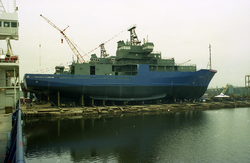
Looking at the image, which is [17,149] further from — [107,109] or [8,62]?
[107,109]

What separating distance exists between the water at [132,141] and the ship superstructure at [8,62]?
4156 millimetres

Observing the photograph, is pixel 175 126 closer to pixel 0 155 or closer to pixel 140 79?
pixel 140 79

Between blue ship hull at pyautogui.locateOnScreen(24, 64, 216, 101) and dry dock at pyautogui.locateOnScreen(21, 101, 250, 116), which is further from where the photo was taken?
blue ship hull at pyautogui.locateOnScreen(24, 64, 216, 101)

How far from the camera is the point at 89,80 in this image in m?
31.3

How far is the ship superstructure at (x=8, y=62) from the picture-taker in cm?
1384

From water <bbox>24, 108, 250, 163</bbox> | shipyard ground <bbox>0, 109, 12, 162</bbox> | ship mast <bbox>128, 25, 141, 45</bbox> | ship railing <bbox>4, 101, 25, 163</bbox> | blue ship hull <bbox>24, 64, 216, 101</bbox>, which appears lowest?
water <bbox>24, 108, 250, 163</bbox>

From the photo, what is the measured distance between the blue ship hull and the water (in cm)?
694

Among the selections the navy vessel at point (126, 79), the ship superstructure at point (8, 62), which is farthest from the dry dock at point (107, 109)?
the ship superstructure at point (8, 62)

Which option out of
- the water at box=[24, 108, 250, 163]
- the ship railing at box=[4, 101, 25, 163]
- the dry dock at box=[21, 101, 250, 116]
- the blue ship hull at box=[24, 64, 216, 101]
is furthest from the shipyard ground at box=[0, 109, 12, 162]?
the blue ship hull at box=[24, 64, 216, 101]

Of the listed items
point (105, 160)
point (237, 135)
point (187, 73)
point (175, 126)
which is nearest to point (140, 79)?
point (187, 73)

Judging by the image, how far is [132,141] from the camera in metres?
16.5

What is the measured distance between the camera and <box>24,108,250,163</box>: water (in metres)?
13.2

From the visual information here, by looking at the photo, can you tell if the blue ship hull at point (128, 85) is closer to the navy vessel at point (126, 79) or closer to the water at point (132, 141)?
the navy vessel at point (126, 79)

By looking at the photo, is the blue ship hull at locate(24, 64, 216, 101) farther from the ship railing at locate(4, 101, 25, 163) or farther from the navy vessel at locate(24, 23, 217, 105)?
the ship railing at locate(4, 101, 25, 163)
